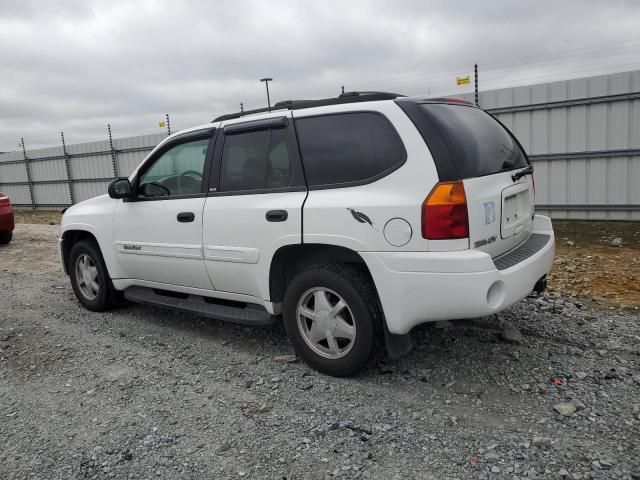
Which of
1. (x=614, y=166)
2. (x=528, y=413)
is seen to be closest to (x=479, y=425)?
(x=528, y=413)

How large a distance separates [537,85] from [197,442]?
8.55 m

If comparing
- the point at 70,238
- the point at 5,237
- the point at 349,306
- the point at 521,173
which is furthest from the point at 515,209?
the point at 5,237

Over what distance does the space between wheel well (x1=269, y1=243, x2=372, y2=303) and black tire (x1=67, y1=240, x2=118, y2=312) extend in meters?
2.29

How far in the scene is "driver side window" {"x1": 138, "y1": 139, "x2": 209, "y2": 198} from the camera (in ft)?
13.8

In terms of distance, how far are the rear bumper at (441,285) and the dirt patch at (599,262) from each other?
241 centimetres

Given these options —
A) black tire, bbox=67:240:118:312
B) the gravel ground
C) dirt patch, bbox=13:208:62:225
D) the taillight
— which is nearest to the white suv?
the taillight

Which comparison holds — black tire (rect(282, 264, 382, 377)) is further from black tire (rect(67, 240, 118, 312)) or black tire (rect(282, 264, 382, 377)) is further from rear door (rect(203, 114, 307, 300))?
black tire (rect(67, 240, 118, 312))

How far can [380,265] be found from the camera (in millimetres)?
3113

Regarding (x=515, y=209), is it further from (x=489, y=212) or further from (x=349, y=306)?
(x=349, y=306)

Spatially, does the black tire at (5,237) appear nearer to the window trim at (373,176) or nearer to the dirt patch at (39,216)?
the dirt patch at (39,216)

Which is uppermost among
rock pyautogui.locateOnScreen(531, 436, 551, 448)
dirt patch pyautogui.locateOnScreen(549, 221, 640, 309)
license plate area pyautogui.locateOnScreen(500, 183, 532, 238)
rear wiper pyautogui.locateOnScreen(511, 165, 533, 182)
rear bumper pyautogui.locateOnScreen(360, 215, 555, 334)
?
rear wiper pyautogui.locateOnScreen(511, 165, 533, 182)

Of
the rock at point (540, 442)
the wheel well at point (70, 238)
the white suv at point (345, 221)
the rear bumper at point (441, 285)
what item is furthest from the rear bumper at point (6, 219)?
the rock at point (540, 442)

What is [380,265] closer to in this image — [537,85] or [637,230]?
[637,230]

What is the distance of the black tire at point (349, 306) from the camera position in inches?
127
